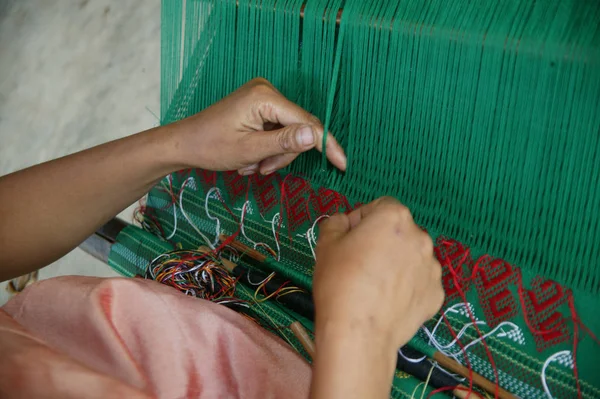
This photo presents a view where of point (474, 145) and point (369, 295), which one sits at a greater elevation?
point (474, 145)

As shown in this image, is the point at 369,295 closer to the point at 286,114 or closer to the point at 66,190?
the point at 286,114

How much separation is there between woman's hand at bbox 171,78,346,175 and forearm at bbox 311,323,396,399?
443mm

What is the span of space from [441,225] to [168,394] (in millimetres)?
627

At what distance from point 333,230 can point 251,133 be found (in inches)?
14.2

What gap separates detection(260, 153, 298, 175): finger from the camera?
1266 millimetres

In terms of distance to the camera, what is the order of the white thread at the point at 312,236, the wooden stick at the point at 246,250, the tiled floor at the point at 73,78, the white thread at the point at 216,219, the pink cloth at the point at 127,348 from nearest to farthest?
the pink cloth at the point at 127,348, the white thread at the point at 312,236, the wooden stick at the point at 246,250, the white thread at the point at 216,219, the tiled floor at the point at 73,78

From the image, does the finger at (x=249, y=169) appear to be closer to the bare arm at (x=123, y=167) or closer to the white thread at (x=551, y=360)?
the bare arm at (x=123, y=167)

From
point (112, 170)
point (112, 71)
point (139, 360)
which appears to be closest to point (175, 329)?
point (139, 360)

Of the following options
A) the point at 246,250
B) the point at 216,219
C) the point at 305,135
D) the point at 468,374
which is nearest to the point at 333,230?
the point at 305,135

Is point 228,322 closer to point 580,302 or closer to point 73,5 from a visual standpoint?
point 580,302

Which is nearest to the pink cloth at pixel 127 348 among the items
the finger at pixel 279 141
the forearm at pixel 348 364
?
the forearm at pixel 348 364

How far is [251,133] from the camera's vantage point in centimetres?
119

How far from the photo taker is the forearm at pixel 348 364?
773 mm

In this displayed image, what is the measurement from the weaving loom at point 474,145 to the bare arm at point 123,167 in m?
0.14
